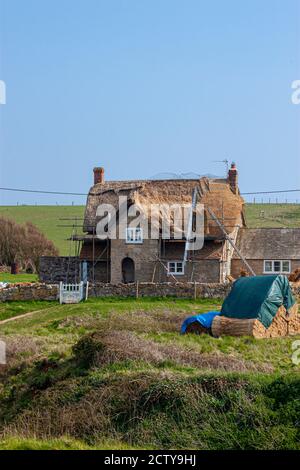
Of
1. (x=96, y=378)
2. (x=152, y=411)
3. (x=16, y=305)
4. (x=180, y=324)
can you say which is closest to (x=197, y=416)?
(x=152, y=411)

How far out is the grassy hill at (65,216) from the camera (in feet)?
272

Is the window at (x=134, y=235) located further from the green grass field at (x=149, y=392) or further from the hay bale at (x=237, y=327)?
the hay bale at (x=237, y=327)

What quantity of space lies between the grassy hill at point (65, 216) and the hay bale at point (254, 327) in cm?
5022

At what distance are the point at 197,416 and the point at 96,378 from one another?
3625mm

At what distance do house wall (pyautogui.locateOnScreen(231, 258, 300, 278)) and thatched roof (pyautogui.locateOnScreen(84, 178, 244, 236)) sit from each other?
5.46ft

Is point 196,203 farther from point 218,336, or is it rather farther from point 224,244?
point 218,336

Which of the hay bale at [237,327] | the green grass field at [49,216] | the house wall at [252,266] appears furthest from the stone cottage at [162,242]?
the green grass field at [49,216]

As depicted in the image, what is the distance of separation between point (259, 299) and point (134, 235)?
50.9ft

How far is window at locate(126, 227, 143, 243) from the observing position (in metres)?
40.7

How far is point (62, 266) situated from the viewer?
44.7m

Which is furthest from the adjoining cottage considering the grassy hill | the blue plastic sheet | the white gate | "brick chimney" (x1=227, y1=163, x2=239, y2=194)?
the grassy hill

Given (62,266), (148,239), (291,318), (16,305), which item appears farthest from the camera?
(62,266)

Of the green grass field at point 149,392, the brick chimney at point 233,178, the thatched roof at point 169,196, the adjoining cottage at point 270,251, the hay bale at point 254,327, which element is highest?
the brick chimney at point 233,178

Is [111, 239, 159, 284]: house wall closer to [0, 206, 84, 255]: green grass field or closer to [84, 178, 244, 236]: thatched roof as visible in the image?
[84, 178, 244, 236]: thatched roof
